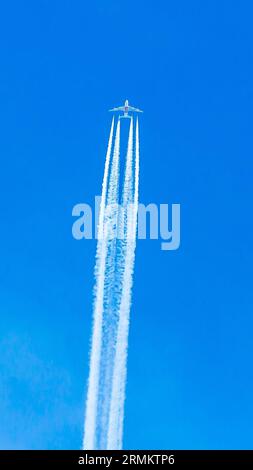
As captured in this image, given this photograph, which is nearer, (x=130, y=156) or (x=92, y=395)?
(x=92, y=395)

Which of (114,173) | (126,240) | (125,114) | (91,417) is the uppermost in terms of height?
(125,114)
